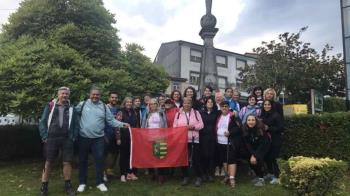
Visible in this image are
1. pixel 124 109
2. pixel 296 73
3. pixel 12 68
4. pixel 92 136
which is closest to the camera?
pixel 92 136

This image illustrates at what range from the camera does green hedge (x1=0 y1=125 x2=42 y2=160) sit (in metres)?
13.3

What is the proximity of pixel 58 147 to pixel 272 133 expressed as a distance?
441 centimetres

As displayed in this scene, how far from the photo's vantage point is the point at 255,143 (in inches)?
328

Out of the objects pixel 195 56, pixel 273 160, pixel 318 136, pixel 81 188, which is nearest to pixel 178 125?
pixel 273 160

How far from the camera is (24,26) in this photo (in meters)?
12.3

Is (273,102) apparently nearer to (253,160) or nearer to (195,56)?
(253,160)

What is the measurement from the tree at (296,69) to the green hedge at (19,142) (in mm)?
19456

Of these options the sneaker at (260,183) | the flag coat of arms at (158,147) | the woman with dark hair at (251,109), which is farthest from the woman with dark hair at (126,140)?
the sneaker at (260,183)

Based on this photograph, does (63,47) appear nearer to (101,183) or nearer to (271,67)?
(101,183)

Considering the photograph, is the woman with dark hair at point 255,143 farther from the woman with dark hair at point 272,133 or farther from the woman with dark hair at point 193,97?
the woman with dark hair at point 193,97

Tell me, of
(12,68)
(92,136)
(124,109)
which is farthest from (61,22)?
(92,136)

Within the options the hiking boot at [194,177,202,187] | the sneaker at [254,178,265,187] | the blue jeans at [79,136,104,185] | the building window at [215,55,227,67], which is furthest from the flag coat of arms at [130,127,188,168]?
the building window at [215,55,227,67]

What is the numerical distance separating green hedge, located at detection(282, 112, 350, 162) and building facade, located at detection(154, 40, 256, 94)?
128ft

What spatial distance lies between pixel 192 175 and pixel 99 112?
2759 mm
